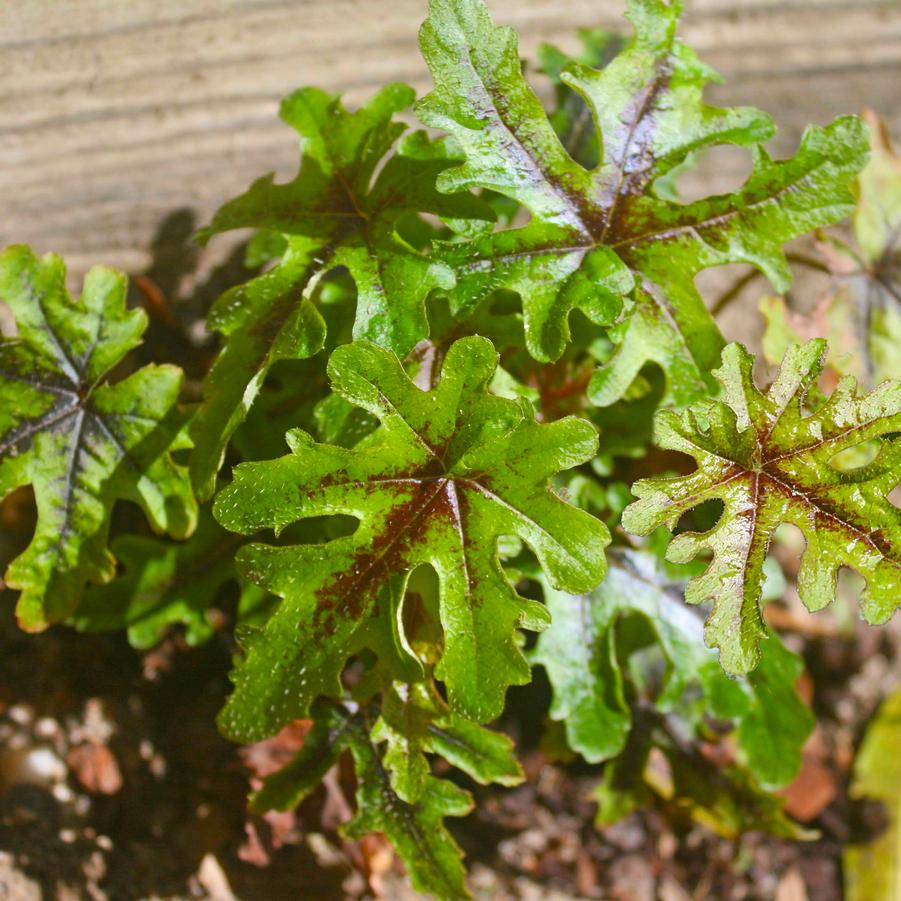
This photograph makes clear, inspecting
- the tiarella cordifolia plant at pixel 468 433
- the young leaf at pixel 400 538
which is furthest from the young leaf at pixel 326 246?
the young leaf at pixel 400 538

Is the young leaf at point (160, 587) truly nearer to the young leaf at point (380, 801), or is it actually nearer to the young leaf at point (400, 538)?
the young leaf at point (380, 801)

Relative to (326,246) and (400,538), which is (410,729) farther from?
(326,246)

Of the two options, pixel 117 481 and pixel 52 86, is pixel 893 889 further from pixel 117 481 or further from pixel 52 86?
pixel 52 86

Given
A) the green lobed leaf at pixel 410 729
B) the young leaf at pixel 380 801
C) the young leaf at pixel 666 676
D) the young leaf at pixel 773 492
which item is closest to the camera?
the young leaf at pixel 773 492

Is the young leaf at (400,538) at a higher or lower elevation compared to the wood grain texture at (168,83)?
lower

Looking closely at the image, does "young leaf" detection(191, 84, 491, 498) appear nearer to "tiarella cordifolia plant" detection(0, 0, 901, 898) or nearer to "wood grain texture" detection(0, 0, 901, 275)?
"tiarella cordifolia plant" detection(0, 0, 901, 898)

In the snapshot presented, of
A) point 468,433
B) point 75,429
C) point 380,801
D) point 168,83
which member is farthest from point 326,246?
point 380,801

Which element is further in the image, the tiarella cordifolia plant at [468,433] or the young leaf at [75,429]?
the young leaf at [75,429]
